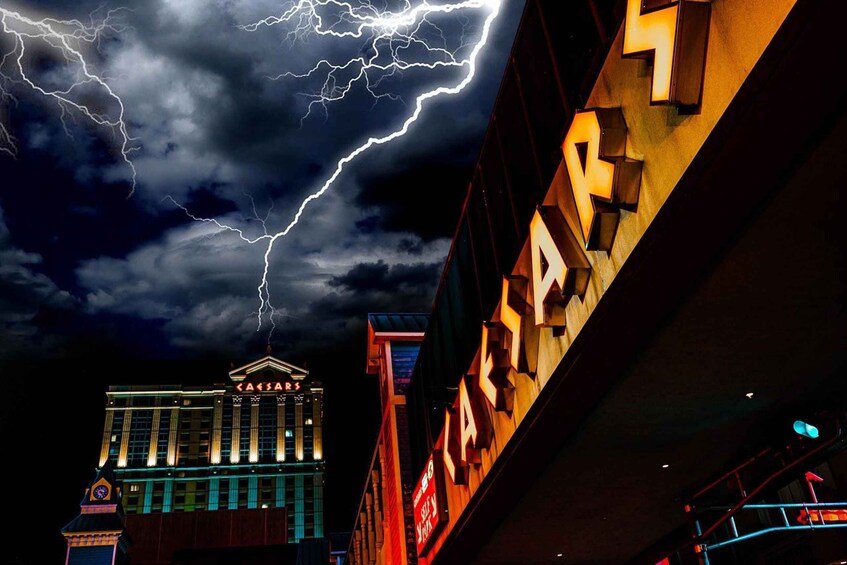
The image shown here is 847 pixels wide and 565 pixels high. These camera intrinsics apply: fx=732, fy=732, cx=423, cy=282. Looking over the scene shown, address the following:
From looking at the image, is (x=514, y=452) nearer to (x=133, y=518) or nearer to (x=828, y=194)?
Result: (x=828, y=194)

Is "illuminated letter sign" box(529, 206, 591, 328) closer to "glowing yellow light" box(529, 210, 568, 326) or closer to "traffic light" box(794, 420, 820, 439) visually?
"glowing yellow light" box(529, 210, 568, 326)

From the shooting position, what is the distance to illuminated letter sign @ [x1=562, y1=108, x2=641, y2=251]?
5746 mm

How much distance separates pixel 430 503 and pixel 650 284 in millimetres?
9808

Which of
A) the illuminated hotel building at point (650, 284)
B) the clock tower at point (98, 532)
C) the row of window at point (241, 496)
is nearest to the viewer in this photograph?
the illuminated hotel building at point (650, 284)

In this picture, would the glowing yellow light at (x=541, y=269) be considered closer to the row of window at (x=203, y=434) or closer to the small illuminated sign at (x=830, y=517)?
the small illuminated sign at (x=830, y=517)

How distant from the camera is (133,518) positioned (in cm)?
6156

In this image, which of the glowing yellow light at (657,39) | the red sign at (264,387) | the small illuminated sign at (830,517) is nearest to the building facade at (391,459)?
the small illuminated sign at (830,517)

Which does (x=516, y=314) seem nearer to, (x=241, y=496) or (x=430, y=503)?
(x=430, y=503)

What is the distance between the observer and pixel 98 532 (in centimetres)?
4503

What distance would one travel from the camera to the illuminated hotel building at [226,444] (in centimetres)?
9662

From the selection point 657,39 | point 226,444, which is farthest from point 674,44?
point 226,444

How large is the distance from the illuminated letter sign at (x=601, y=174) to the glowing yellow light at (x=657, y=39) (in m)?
0.74

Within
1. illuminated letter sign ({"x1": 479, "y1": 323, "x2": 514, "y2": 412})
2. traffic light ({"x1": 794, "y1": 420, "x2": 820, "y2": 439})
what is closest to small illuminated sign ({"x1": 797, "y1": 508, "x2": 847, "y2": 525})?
traffic light ({"x1": 794, "y1": 420, "x2": 820, "y2": 439})

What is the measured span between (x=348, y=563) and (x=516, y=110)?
31.3m
